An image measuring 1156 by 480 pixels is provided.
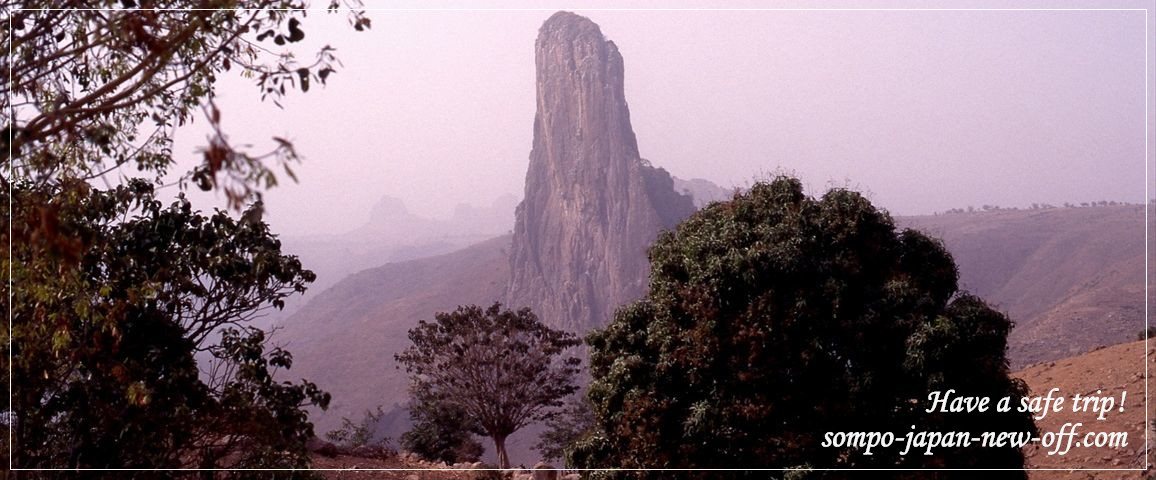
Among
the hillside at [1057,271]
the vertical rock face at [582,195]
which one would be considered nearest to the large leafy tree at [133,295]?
the hillside at [1057,271]

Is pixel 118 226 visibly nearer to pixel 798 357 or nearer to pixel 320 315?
pixel 798 357

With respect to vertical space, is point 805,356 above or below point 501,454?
above

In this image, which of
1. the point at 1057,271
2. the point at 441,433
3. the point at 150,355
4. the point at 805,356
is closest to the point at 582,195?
the point at 1057,271

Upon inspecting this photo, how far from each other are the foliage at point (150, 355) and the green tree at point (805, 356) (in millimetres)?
5062

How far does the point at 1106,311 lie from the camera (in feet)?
164

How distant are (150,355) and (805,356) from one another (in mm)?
7425

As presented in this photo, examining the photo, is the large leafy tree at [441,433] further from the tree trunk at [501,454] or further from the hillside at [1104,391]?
the hillside at [1104,391]

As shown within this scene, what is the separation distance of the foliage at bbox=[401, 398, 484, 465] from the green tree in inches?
428

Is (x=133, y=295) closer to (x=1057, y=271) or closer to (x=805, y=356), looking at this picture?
(x=805, y=356)

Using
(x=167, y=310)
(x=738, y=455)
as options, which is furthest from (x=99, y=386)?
(x=738, y=455)

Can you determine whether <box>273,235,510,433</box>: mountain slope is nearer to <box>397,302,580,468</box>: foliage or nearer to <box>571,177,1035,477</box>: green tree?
<box>397,302,580,468</box>: foliage

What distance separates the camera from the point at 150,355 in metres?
7.48

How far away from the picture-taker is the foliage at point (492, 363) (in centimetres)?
2031

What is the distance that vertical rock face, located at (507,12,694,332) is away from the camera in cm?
9288
